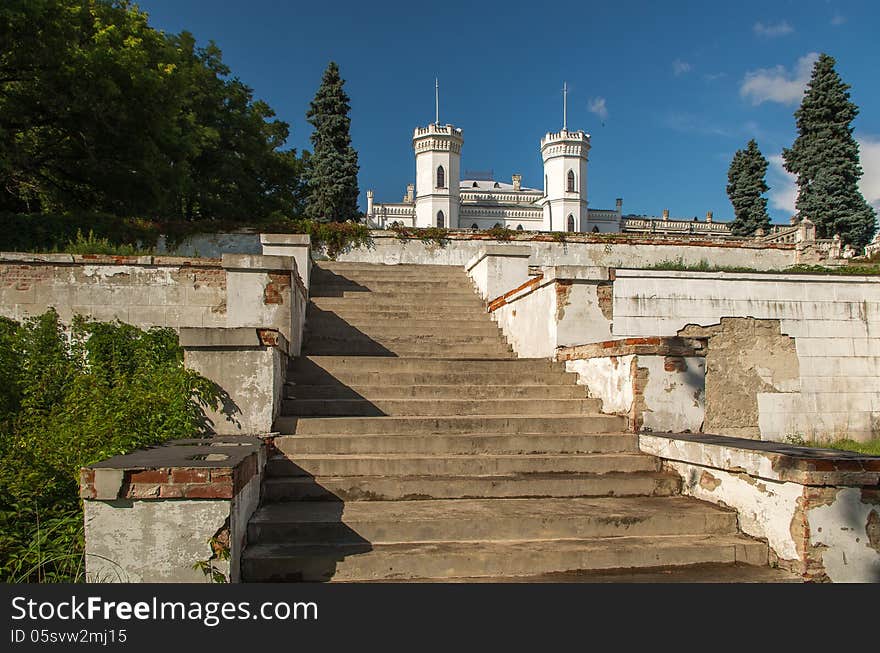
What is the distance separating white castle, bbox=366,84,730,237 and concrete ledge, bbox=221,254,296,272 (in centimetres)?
5233

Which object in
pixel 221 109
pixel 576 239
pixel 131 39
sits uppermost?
pixel 221 109

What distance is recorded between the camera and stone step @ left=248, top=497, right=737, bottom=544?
3641 millimetres

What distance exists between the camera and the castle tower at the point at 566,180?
5984cm

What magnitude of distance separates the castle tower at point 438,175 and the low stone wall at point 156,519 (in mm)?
56153

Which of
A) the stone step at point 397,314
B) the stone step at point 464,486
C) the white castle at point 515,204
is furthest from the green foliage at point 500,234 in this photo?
the white castle at point 515,204

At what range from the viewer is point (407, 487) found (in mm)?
4246

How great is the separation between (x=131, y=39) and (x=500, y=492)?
13479mm

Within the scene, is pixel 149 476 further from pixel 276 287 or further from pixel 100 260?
pixel 100 260

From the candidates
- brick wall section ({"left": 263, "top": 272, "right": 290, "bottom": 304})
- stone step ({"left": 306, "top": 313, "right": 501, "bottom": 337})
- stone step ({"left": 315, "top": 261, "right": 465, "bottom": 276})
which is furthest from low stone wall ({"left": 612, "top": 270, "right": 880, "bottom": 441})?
brick wall section ({"left": 263, "top": 272, "right": 290, "bottom": 304})

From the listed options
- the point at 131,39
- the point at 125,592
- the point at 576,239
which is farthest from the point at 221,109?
the point at 125,592

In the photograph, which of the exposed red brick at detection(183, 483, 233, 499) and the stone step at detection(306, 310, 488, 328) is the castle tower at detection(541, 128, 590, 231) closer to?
the stone step at detection(306, 310, 488, 328)

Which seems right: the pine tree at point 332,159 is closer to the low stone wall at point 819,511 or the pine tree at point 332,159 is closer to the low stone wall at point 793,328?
the low stone wall at point 793,328

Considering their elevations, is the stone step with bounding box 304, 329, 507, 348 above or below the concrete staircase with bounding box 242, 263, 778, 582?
above

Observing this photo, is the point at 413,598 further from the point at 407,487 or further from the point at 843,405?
the point at 843,405
